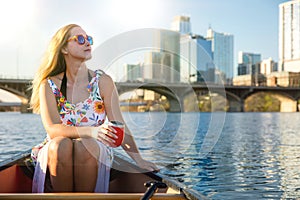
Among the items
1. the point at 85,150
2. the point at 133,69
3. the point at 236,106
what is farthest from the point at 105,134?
the point at 236,106

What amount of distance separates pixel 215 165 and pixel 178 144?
180 inches

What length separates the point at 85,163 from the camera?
2570 millimetres

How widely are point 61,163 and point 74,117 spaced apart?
40 cm

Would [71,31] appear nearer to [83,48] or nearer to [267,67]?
[83,48]

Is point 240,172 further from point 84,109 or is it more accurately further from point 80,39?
point 80,39

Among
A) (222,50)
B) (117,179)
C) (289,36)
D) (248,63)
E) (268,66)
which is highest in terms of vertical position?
(289,36)

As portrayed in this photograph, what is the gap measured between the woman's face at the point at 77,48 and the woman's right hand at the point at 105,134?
0.59m

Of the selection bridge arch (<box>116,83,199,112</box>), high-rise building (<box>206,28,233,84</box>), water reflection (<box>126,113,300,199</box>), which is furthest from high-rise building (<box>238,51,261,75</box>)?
bridge arch (<box>116,83,199,112</box>)

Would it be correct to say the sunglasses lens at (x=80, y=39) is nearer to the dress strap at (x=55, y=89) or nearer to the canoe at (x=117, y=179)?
the dress strap at (x=55, y=89)

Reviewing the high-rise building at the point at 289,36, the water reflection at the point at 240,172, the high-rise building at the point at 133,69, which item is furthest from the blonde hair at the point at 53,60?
the high-rise building at the point at 289,36

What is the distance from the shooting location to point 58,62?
2.93 metres

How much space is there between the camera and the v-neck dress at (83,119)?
265 centimetres

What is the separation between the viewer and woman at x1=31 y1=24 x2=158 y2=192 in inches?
100

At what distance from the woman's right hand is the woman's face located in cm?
59
